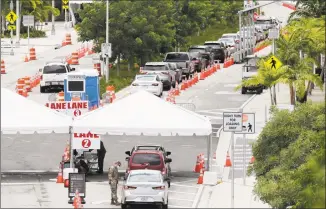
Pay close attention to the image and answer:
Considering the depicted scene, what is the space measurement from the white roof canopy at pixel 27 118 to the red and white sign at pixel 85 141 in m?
0.71

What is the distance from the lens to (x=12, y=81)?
66.6 metres

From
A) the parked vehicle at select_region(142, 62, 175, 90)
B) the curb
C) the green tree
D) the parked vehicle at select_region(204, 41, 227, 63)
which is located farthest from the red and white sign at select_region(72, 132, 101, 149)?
the parked vehicle at select_region(204, 41, 227, 63)

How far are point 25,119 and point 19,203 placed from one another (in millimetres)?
4249

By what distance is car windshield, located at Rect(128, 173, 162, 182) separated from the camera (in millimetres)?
31594

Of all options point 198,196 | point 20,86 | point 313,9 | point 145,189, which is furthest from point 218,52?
point 145,189

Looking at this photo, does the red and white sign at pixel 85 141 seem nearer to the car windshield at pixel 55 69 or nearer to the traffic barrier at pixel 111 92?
the traffic barrier at pixel 111 92

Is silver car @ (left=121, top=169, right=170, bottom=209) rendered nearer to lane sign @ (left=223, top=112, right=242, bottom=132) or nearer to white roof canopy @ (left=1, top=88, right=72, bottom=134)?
lane sign @ (left=223, top=112, right=242, bottom=132)

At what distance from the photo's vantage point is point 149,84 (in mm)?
59750

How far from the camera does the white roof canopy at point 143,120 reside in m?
36.6

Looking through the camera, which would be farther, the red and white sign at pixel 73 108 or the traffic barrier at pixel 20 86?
the traffic barrier at pixel 20 86

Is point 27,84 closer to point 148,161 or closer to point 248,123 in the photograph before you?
point 148,161

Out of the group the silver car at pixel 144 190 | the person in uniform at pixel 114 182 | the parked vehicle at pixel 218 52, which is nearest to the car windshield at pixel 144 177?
the silver car at pixel 144 190

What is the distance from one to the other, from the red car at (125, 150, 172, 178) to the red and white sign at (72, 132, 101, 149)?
4.26 ft

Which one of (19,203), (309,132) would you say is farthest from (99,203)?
(309,132)
